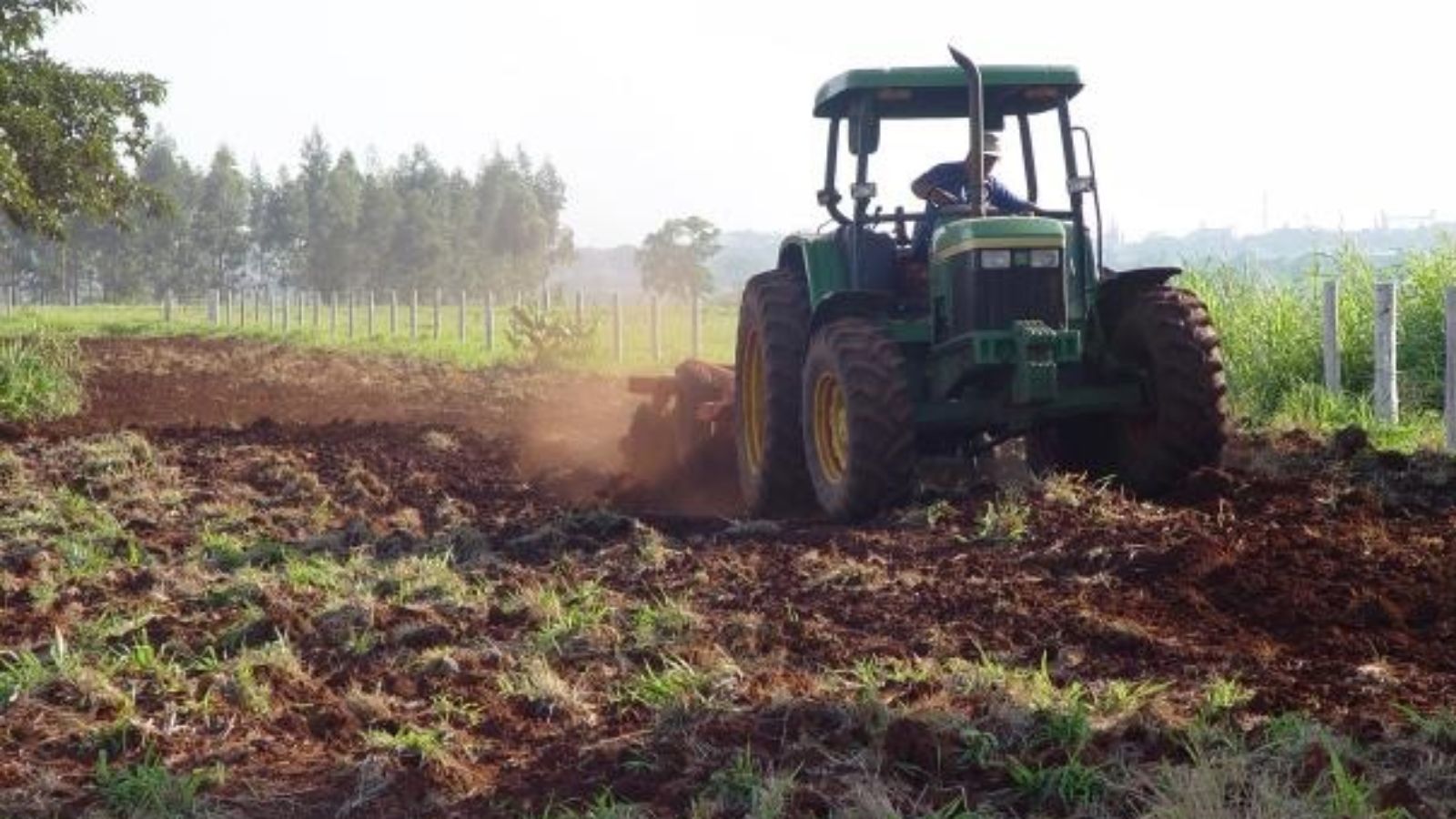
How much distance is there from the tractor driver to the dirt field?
4.66ft

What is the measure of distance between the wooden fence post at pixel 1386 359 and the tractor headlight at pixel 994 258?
4.97m

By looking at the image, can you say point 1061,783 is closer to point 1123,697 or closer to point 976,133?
point 1123,697

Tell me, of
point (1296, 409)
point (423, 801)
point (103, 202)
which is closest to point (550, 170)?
point (103, 202)

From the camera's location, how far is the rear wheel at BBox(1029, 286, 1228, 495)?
26.2ft

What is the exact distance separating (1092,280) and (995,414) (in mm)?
1057

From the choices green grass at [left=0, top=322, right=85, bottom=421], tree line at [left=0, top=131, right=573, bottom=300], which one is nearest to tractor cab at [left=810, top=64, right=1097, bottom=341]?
green grass at [left=0, top=322, right=85, bottom=421]

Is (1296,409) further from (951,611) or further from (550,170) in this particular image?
(550,170)

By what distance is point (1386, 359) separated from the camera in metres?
11.9

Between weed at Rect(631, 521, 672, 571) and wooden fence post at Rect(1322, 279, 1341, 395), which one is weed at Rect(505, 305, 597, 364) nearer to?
wooden fence post at Rect(1322, 279, 1341, 395)

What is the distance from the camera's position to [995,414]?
8.17 m

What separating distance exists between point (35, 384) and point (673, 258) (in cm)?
9095

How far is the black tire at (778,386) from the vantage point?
890 cm

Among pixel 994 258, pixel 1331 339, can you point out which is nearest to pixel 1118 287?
pixel 994 258

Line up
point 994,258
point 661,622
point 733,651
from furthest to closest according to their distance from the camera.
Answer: point 994,258 → point 661,622 → point 733,651
